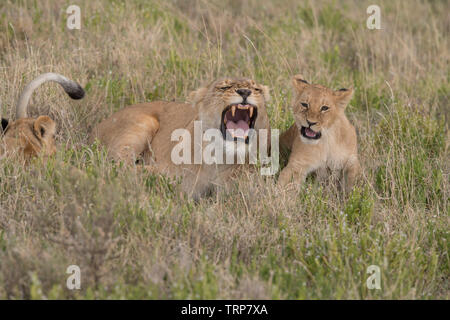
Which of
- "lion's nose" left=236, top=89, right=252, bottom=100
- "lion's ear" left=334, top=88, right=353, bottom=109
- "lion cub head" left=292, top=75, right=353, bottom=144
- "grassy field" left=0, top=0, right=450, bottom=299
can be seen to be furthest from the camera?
"lion's ear" left=334, top=88, right=353, bottom=109

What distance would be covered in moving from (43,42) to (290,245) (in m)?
3.37

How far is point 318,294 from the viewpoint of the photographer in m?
3.06

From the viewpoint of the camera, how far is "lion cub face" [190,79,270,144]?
4.12m

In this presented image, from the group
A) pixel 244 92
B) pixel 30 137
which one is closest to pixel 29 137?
pixel 30 137

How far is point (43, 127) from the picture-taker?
418 centimetres

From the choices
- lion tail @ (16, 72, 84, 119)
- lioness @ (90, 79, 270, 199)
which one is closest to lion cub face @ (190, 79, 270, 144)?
lioness @ (90, 79, 270, 199)

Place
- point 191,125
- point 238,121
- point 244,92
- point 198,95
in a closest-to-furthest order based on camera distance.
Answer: point 244,92 → point 238,121 → point 198,95 → point 191,125

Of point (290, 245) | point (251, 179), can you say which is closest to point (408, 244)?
point (290, 245)

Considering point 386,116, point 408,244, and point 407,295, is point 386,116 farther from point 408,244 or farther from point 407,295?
point 407,295

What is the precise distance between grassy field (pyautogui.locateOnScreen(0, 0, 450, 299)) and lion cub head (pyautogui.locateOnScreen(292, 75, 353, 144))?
0.35m

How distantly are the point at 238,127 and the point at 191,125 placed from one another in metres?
0.43

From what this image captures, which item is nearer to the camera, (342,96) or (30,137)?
(30,137)

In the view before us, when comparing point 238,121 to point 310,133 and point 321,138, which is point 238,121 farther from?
point 321,138

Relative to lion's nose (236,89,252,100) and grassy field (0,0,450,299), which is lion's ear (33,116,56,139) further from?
lion's nose (236,89,252,100)
